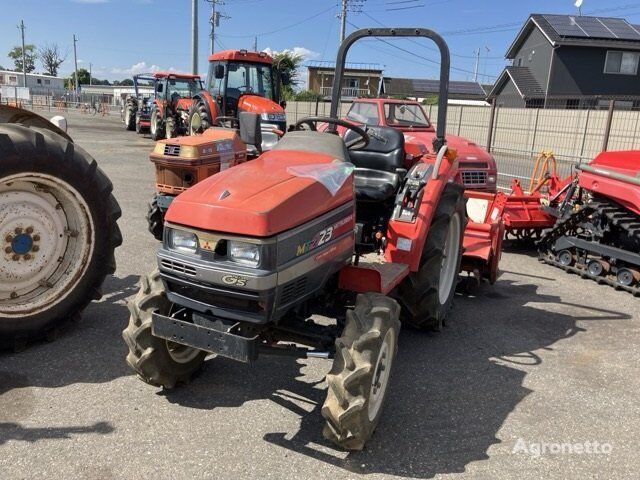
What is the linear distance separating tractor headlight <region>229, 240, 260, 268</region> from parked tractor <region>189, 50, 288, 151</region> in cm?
1182

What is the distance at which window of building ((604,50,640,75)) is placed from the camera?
3061 cm

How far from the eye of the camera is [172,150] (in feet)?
23.4

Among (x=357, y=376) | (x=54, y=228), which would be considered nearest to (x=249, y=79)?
(x=54, y=228)

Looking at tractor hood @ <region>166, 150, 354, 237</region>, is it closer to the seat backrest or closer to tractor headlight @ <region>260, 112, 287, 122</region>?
the seat backrest

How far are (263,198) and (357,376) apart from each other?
0.99 meters

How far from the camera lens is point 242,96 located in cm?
1525

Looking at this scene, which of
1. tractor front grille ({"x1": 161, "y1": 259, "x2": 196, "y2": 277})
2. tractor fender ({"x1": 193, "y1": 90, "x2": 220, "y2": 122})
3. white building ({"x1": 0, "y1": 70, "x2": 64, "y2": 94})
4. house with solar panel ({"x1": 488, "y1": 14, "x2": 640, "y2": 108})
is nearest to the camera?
tractor front grille ({"x1": 161, "y1": 259, "x2": 196, "y2": 277})

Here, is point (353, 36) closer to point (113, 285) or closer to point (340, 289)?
point (340, 289)

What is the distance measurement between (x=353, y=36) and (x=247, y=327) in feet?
9.46

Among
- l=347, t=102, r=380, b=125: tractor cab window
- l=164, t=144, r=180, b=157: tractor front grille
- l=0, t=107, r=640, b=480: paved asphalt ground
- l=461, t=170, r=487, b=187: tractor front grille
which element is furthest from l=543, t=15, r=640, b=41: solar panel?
l=0, t=107, r=640, b=480: paved asphalt ground

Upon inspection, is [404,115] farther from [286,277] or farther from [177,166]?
[286,277]

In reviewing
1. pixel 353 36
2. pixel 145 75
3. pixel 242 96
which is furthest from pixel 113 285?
pixel 145 75

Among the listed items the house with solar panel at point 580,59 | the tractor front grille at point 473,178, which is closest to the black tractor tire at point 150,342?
the tractor front grille at point 473,178

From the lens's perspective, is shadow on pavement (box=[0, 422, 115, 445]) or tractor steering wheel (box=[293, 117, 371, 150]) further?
tractor steering wheel (box=[293, 117, 371, 150])
